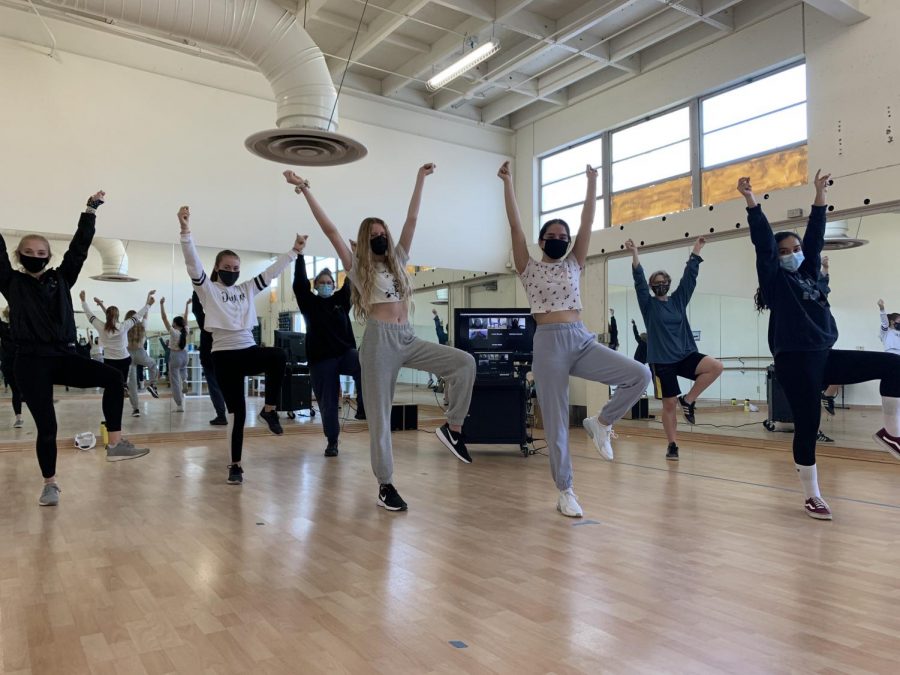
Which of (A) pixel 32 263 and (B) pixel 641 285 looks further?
(B) pixel 641 285

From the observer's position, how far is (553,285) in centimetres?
362

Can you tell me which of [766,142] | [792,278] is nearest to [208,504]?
[792,278]

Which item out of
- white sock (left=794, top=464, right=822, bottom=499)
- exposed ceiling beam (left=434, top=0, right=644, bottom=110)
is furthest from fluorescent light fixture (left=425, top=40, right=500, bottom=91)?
white sock (left=794, top=464, right=822, bottom=499)

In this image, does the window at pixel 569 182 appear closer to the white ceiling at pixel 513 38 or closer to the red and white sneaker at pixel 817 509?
the white ceiling at pixel 513 38

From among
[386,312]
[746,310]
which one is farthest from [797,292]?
[746,310]

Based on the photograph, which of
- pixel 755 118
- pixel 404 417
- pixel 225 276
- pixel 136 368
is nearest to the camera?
pixel 225 276

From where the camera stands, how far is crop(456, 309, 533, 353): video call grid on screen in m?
6.44

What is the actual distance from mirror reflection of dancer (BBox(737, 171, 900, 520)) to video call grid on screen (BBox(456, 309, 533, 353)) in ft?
9.82

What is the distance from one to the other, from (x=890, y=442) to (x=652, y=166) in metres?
5.99

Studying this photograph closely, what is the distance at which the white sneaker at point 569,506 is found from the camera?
11.8 ft

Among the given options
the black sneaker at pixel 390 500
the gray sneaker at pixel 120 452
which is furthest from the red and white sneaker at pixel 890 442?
the gray sneaker at pixel 120 452

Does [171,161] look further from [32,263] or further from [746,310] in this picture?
[746,310]

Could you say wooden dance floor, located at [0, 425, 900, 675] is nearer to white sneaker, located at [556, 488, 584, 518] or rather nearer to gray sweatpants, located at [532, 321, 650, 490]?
white sneaker, located at [556, 488, 584, 518]

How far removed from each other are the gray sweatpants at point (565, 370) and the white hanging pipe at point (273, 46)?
87.2 inches
